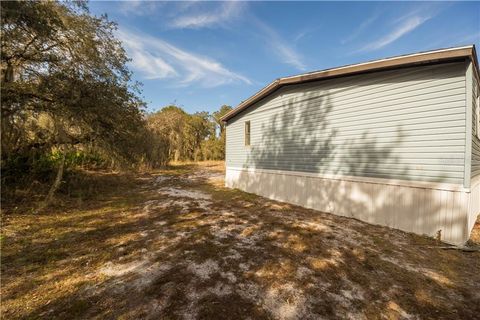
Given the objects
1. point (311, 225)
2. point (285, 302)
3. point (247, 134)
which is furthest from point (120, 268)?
point (247, 134)

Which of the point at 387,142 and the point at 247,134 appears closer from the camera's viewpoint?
the point at 387,142

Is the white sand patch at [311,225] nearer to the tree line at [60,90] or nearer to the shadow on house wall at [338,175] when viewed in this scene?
the shadow on house wall at [338,175]

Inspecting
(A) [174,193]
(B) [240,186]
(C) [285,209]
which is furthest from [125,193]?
(C) [285,209]

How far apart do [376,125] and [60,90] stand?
8879mm

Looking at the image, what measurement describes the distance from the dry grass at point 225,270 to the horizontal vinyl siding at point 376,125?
5.65ft

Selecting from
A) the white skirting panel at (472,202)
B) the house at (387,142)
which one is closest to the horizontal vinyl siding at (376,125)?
the house at (387,142)

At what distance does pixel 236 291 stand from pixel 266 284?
0.48 metres

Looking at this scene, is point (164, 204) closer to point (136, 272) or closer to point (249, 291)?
point (136, 272)

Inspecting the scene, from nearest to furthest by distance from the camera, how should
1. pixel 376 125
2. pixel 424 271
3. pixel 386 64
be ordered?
pixel 424 271 < pixel 386 64 < pixel 376 125

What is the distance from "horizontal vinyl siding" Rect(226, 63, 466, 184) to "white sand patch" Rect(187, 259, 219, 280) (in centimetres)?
497

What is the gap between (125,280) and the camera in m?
3.54

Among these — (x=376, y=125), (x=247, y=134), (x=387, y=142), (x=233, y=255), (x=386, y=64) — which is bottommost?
(x=233, y=255)

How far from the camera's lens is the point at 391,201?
20.2 ft

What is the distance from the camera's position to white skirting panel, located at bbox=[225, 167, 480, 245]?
17.0ft
